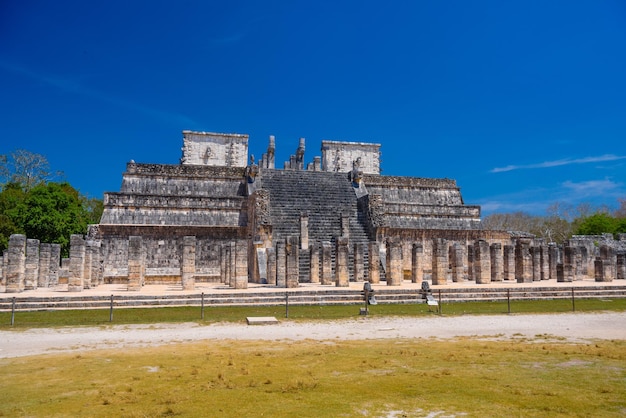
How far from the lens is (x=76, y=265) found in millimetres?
20438

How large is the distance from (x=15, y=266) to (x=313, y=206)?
1502cm

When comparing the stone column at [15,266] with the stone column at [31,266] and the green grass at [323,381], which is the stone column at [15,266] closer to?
the stone column at [31,266]

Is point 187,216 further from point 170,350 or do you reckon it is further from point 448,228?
point 170,350

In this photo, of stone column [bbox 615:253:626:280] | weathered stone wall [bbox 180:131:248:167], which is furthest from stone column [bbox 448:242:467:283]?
weathered stone wall [bbox 180:131:248:167]

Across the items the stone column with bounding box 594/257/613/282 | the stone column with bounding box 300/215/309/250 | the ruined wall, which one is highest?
the ruined wall

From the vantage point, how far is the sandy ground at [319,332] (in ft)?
33.5

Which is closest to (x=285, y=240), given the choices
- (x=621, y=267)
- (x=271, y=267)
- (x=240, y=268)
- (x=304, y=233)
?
(x=304, y=233)

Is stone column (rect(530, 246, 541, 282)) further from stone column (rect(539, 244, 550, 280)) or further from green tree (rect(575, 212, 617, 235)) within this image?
green tree (rect(575, 212, 617, 235))

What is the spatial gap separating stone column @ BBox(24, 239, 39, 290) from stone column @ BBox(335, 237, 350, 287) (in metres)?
12.5

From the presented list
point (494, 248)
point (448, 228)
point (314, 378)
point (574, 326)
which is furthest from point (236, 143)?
point (314, 378)

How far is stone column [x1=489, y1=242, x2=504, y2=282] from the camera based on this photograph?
25.5m

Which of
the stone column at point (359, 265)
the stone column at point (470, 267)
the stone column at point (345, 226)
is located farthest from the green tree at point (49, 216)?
the stone column at point (470, 267)

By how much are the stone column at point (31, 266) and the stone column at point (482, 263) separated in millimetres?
19330

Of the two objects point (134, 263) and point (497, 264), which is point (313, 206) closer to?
point (497, 264)
